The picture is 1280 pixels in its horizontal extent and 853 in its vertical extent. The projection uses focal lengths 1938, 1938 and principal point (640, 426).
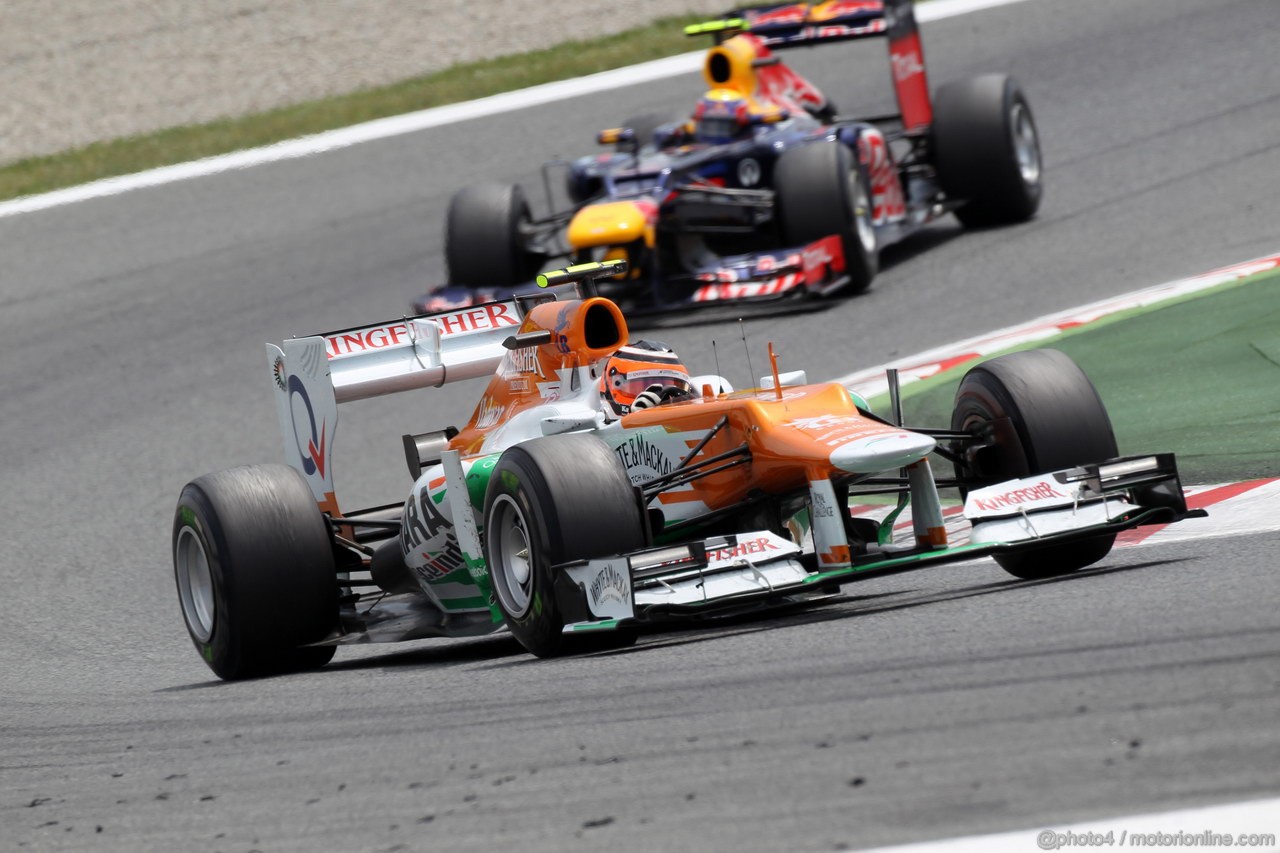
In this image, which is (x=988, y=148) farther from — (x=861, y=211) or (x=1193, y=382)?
(x=1193, y=382)

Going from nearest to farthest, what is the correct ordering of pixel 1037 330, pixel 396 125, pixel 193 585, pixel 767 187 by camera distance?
pixel 193 585, pixel 1037 330, pixel 767 187, pixel 396 125

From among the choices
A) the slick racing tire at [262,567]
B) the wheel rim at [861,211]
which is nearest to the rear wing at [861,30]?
the wheel rim at [861,211]

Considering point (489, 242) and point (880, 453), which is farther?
point (489, 242)

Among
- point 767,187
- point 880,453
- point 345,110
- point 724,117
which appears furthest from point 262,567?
point 345,110

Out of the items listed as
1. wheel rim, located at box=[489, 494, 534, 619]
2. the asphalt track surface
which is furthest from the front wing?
wheel rim, located at box=[489, 494, 534, 619]

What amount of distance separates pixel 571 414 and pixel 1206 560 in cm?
254

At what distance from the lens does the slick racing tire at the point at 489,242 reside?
15.5 m

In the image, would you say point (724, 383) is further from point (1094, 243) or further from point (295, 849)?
point (1094, 243)

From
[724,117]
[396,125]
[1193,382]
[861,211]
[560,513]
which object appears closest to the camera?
[560,513]

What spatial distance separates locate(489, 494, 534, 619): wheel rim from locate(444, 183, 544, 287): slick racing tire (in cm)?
811

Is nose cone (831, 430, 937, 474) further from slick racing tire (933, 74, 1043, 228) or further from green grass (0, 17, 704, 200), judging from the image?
green grass (0, 17, 704, 200)

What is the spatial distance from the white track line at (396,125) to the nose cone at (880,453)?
14.8 m

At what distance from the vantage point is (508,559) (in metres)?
7.52

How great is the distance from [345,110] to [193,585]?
14197 mm
